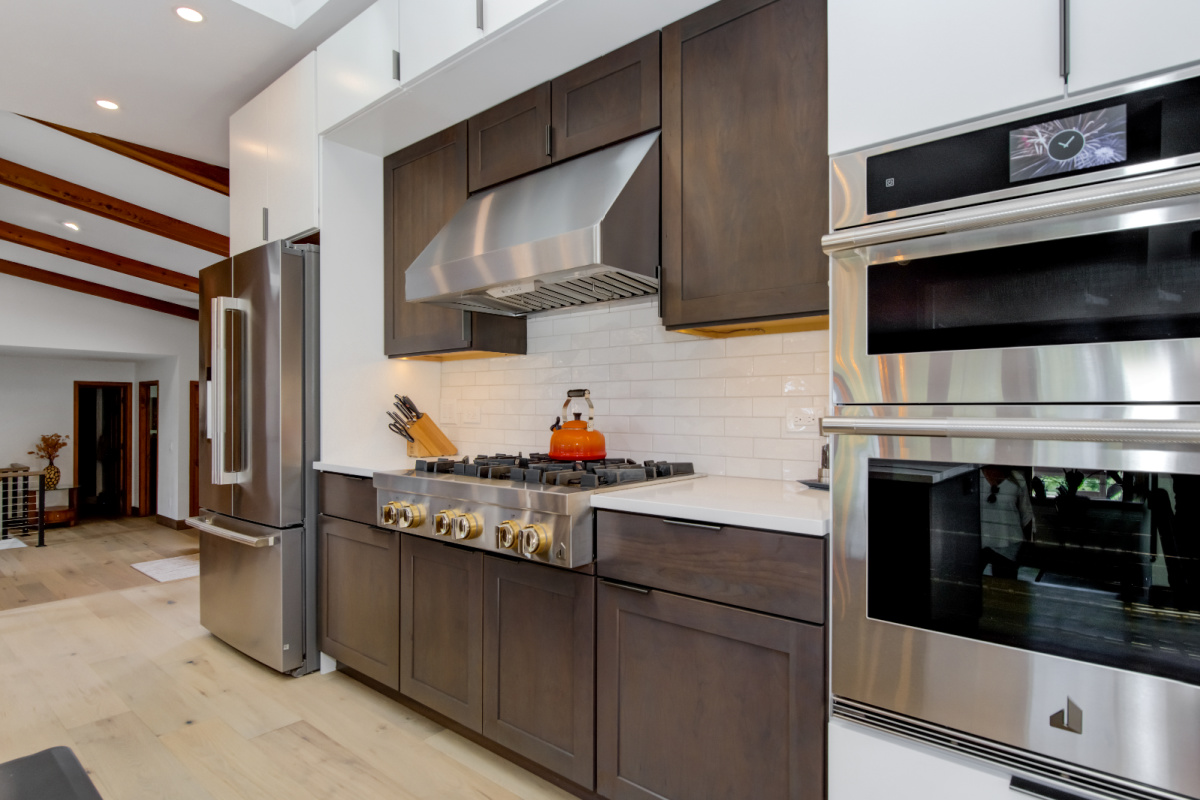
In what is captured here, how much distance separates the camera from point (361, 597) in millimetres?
2670

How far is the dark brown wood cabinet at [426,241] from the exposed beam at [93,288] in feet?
19.8

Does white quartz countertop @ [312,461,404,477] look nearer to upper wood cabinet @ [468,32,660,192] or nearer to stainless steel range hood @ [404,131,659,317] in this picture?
stainless steel range hood @ [404,131,659,317]

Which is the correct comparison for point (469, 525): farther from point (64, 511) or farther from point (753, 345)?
point (64, 511)

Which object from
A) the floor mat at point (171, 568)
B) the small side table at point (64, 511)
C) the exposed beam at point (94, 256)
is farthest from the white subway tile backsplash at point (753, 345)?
the small side table at point (64, 511)

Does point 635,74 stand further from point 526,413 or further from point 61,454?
point 61,454

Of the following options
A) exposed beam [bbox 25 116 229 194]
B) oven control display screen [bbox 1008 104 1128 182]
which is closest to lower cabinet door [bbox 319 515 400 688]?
oven control display screen [bbox 1008 104 1128 182]

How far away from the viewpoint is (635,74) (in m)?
2.08

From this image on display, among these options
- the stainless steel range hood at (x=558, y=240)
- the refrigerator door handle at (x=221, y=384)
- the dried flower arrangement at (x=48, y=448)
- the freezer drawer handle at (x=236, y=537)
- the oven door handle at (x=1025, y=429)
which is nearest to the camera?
the oven door handle at (x=1025, y=429)

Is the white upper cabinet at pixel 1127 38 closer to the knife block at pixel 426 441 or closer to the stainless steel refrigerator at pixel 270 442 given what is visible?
the knife block at pixel 426 441

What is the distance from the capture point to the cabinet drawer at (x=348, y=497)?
103 inches

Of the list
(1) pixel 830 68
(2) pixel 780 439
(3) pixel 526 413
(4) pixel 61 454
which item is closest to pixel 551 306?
(3) pixel 526 413

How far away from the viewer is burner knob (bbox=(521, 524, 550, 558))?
5.98ft

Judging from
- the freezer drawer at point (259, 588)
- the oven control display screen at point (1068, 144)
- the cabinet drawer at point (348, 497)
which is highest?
the oven control display screen at point (1068, 144)

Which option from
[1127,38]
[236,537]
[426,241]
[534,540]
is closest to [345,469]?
[236,537]
